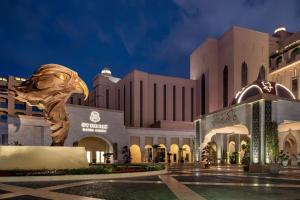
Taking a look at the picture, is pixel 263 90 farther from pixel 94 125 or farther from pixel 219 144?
pixel 94 125

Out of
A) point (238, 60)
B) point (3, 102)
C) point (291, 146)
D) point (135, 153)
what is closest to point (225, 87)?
point (238, 60)

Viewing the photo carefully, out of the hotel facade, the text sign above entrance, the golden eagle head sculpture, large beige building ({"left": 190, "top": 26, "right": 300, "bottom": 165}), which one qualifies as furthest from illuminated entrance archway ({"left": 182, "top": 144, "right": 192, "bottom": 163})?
the golden eagle head sculpture

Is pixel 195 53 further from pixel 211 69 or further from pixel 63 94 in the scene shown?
pixel 63 94

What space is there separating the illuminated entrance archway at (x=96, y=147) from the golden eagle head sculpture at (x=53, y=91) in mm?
28873

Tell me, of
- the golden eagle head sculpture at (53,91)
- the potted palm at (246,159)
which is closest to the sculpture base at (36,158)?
the golden eagle head sculpture at (53,91)

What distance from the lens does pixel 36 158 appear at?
17.3 meters

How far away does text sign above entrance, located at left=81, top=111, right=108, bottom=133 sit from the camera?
43.3 m

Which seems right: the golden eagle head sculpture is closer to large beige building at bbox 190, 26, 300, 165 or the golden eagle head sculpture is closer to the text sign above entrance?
large beige building at bbox 190, 26, 300, 165

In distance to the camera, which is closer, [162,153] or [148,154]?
[148,154]

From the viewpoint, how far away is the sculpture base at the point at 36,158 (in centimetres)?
1695

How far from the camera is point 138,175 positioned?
19172 millimetres

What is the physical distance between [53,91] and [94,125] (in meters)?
26.6

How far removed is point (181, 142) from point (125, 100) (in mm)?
15162

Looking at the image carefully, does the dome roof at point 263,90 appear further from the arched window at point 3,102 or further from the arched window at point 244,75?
the arched window at point 3,102
